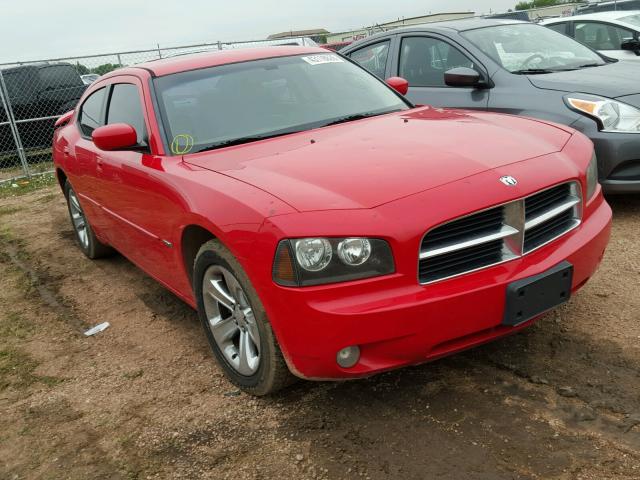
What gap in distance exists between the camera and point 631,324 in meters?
Answer: 3.28

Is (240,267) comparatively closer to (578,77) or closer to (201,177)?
(201,177)

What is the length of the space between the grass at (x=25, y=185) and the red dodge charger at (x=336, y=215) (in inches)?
254

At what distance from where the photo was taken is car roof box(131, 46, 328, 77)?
3.91 meters

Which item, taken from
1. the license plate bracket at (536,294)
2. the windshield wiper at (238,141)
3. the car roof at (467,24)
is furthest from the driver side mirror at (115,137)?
the car roof at (467,24)

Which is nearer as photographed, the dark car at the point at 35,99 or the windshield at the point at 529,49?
the windshield at the point at 529,49

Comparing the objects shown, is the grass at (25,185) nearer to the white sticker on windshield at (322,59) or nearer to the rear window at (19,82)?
the rear window at (19,82)

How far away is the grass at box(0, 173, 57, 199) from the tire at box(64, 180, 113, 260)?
4.30m

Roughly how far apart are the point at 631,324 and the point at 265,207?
2.06 metres

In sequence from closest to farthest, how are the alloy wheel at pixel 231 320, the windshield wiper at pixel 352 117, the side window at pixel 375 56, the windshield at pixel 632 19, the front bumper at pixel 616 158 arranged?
the alloy wheel at pixel 231 320, the windshield wiper at pixel 352 117, the front bumper at pixel 616 158, the side window at pixel 375 56, the windshield at pixel 632 19

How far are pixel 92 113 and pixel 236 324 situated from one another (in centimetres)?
268

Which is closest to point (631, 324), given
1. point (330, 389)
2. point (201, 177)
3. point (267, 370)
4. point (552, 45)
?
point (330, 389)

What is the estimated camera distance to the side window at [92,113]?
469 centimetres

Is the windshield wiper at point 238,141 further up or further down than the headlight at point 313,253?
further up

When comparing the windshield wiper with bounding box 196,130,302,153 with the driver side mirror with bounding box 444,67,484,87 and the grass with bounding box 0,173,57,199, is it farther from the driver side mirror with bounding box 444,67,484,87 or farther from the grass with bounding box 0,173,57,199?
the grass with bounding box 0,173,57,199
